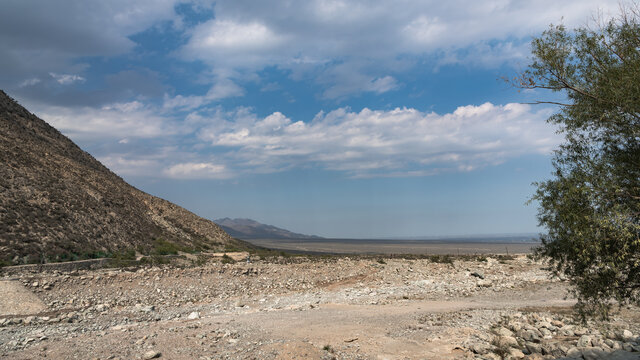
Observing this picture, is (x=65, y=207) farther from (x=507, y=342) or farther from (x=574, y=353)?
(x=574, y=353)

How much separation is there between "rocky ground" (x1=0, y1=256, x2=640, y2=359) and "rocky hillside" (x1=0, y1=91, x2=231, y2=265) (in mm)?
11736

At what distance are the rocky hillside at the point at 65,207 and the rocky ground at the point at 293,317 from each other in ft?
38.5

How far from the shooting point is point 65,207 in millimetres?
45188

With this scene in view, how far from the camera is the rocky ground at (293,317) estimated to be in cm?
1541

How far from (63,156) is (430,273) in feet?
190

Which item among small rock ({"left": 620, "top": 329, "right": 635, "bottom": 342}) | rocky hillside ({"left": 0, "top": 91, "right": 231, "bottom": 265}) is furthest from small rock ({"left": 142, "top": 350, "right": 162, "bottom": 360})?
rocky hillside ({"left": 0, "top": 91, "right": 231, "bottom": 265})

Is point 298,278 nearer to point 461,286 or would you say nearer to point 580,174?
point 461,286

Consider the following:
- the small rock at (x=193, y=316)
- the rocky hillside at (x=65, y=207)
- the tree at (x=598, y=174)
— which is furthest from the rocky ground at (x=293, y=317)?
the rocky hillside at (x=65, y=207)

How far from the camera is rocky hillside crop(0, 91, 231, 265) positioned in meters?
36.9

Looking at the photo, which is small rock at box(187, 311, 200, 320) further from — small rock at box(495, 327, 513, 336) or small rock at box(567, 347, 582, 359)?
small rock at box(567, 347, 582, 359)

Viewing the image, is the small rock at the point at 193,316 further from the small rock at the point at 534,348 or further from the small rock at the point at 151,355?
the small rock at the point at 534,348

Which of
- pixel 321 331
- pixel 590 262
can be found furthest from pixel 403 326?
pixel 590 262

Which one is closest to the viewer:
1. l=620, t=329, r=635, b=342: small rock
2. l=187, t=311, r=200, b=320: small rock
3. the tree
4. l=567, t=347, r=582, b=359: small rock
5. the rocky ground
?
the tree

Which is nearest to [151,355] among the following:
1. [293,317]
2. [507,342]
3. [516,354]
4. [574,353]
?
[293,317]
